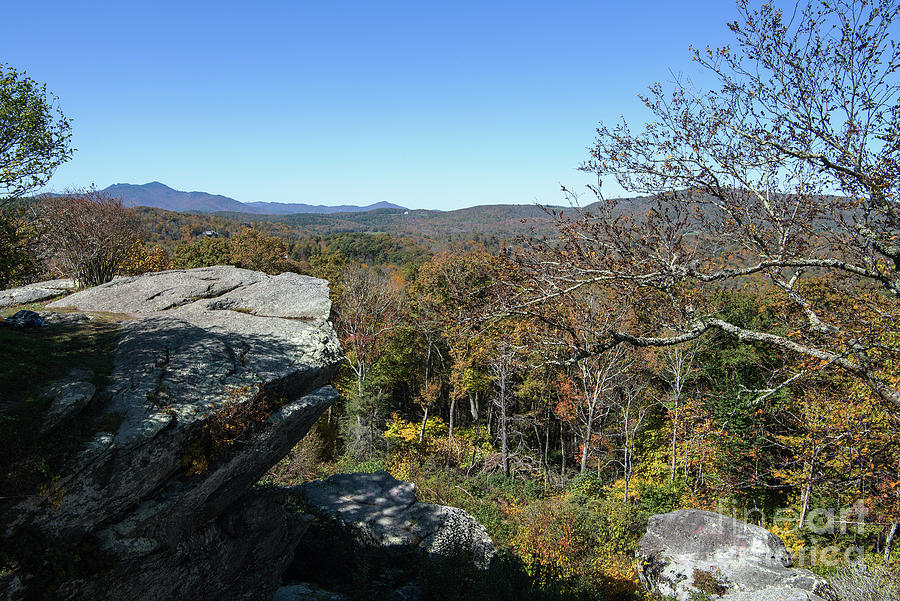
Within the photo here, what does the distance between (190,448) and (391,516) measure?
20.9 ft

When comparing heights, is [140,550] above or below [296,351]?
below

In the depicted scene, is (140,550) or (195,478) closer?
(140,550)

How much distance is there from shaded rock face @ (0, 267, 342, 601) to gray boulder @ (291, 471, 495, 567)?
2002 millimetres

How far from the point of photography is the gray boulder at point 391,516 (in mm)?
9750

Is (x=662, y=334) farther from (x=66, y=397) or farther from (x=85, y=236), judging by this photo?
(x=85, y=236)

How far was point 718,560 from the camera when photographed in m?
11.0

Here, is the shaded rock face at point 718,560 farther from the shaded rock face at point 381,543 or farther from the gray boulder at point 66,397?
the gray boulder at point 66,397

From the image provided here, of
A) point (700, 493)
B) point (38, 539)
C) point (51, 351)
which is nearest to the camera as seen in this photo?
Result: point (38, 539)

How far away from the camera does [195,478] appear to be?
5.78 m

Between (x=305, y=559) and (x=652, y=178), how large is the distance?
9505mm

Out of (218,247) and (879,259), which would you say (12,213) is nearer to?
(879,259)

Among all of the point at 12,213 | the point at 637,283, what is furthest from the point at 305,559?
the point at 12,213

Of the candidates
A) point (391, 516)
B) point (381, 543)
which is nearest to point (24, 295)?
point (381, 543)

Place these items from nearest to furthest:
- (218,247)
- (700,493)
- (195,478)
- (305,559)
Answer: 1. (195,478)
2. (305,559)
3. (700,493)
4. (218,247)
